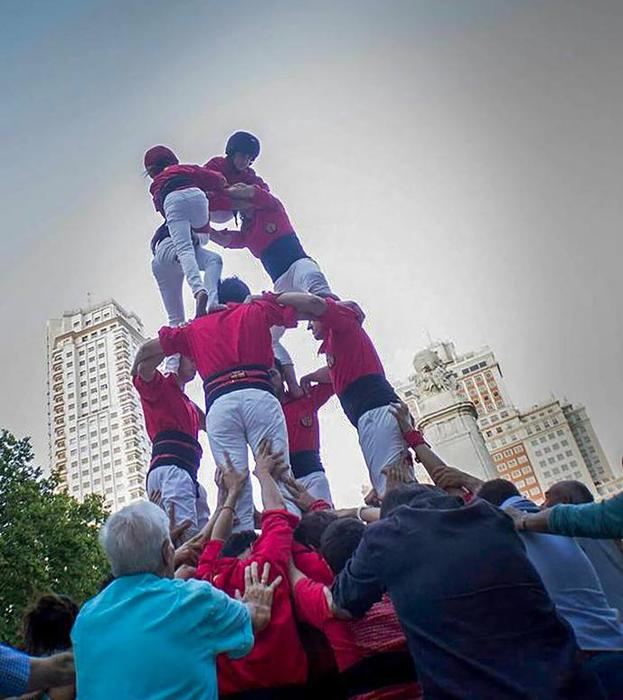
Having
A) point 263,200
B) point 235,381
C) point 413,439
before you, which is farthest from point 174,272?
point 413,439

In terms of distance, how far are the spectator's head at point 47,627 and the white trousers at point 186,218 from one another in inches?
156

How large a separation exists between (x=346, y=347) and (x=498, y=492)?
2.49m

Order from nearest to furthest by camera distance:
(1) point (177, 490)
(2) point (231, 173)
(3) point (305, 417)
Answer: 1. (1) point (177, 490)
2. (3) point (305, 417)
3. (2) point (231, 173)

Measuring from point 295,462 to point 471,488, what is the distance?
7.50ft

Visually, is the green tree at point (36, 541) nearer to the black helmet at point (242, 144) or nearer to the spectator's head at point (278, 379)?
the spectator's head at point (278, 379)

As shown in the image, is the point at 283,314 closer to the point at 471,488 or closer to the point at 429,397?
the point at 471,488

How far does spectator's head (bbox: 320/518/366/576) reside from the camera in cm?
257

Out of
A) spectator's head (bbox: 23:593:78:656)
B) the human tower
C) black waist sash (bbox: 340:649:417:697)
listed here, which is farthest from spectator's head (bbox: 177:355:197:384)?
black waist sash (bbox: 340:649:417:697)

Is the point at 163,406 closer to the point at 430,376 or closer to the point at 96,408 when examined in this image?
the point at 430,376

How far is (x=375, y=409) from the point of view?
205 inches

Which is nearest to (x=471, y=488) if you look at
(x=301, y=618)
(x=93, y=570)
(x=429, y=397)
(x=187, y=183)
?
(x=301, y=618)

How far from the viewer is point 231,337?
15.8 feet

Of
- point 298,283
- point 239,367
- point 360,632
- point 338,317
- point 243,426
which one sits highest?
point 298,283

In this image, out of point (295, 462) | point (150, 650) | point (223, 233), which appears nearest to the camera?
point (150, 650)
